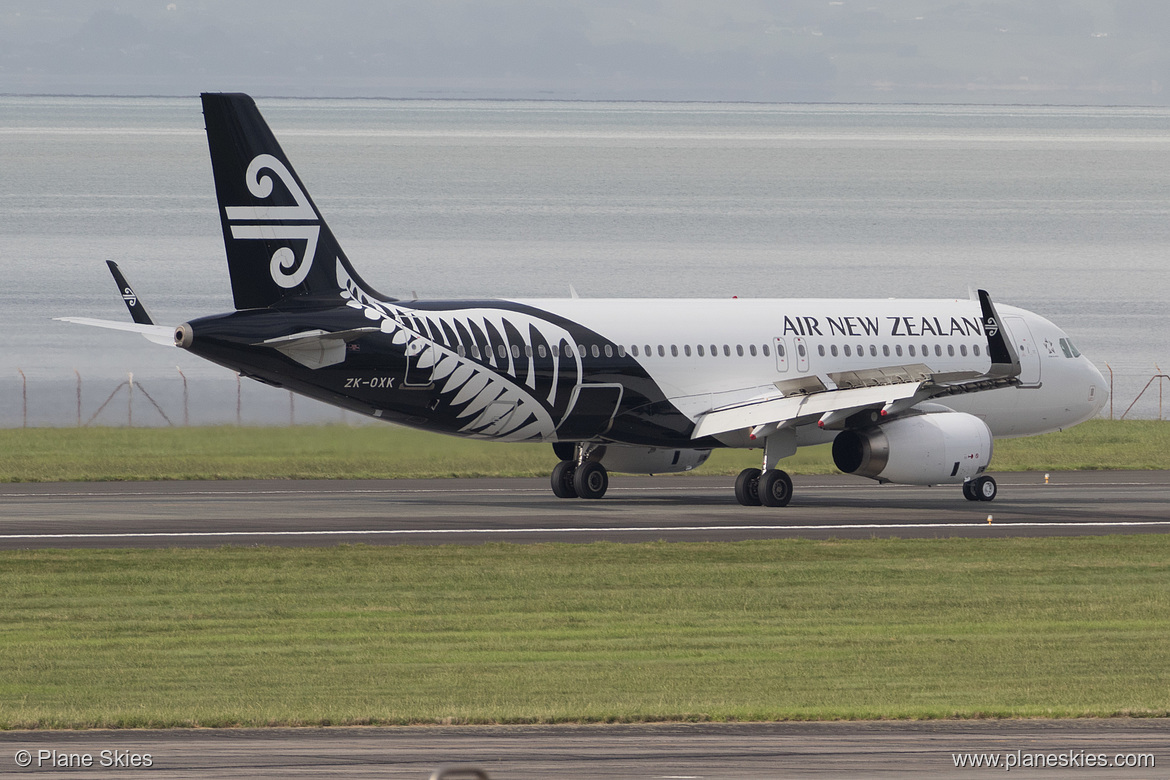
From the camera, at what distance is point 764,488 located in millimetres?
40469

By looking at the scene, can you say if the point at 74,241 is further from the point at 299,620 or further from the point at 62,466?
the point at 299,620

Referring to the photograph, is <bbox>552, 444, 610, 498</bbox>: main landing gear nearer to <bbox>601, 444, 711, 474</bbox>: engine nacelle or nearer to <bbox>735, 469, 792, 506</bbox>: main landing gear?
<bbox>601, 444, 711, 474</bbox>: engine nacelle

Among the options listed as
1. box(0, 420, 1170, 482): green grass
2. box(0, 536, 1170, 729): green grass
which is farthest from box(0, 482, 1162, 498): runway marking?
box(0, 536, 1170, 729): green grass

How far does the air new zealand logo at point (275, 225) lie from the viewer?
3669 centimetres

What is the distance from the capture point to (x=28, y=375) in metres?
95.3

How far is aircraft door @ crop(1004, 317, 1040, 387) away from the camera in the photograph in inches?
1759

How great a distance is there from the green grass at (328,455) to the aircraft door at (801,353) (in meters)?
2.34

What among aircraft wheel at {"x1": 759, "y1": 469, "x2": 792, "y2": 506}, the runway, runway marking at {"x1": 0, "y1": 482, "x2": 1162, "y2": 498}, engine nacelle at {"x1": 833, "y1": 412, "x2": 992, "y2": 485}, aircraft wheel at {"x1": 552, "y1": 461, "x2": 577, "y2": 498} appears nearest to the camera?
the runway

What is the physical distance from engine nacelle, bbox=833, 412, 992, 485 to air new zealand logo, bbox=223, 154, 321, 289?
1268 cm

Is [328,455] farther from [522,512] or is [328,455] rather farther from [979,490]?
[979,490]

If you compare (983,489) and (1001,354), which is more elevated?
(1001,354)

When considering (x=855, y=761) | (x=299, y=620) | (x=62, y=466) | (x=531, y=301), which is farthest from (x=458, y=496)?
(x=855, y=761)

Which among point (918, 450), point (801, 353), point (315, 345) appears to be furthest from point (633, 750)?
point (801, 353)

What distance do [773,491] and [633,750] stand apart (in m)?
26.0
